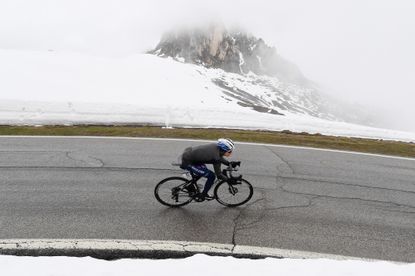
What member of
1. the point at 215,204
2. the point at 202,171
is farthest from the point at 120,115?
the point at 202,171

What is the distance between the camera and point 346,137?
20172 millimetres

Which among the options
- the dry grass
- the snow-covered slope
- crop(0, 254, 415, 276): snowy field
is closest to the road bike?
crop(0, 254, 415, 276): snowy field

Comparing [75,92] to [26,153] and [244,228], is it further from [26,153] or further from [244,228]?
[244,228]

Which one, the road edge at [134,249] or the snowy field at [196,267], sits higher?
the snowy field at [196,267]

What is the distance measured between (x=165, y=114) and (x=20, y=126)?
5933 millimetres

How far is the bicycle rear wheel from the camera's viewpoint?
9109 mm

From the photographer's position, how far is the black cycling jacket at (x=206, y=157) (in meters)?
8.68

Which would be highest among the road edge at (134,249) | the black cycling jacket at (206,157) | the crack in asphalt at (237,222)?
the black cycling jacket at (206,157)

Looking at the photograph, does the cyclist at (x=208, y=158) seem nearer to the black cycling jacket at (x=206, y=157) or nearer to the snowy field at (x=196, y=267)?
the black cycling jacket at (x=206, y=157)

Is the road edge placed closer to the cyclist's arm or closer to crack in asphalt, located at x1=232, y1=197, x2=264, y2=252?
crack in asphalt, located at x1=232, y1=197, x2=264, y2=252

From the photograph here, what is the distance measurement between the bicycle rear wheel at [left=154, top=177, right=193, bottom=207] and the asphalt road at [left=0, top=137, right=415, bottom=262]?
0.58 feet

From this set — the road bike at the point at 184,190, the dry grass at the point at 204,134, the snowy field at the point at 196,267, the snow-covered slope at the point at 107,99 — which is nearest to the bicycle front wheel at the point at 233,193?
the road bike at the point at 184,190

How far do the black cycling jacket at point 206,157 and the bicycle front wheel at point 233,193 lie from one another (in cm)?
54

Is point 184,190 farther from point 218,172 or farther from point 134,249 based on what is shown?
point 134,249
